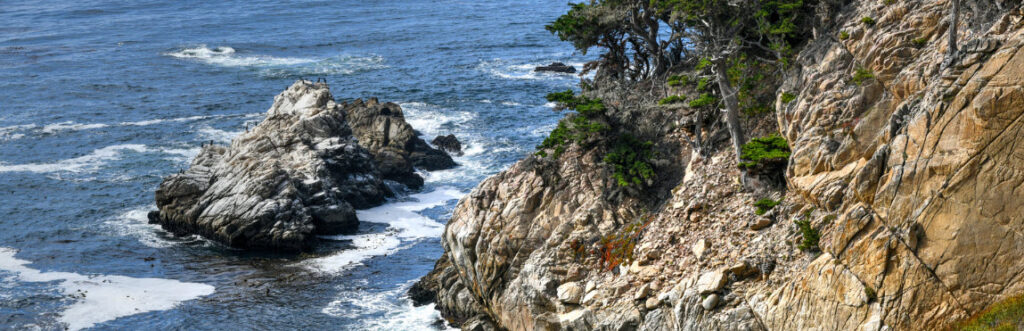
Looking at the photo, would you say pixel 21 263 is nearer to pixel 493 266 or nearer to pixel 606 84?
pixel 493 266

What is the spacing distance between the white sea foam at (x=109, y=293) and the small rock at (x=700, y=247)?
2599 centimetres

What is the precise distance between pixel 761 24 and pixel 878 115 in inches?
380

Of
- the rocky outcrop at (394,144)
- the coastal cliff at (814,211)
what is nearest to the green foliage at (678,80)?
the coastal cliff at (814,211)

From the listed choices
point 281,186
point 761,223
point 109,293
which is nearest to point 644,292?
point 761,223

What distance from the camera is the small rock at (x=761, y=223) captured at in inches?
1105

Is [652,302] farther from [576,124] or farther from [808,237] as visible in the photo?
[576,124]

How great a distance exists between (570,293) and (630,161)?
A: 239 inches

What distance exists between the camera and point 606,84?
→ 40.3 m

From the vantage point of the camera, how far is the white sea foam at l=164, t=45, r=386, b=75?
97.4 m

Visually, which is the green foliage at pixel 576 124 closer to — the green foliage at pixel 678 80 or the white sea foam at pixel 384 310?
the green foliage at pixel 678 80

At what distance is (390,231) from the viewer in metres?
54.0

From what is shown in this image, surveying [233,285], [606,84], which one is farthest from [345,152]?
[606,84]

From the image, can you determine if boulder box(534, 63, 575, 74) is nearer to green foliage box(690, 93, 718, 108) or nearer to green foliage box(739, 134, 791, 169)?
green foliage box(690, 93, 718, 108)

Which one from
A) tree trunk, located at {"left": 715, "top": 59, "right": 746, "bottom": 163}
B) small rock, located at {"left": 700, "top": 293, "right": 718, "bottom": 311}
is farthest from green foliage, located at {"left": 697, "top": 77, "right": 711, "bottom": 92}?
small rock, located at {"left": 700, "top": 293, "right": 718, "bottom": 311}
